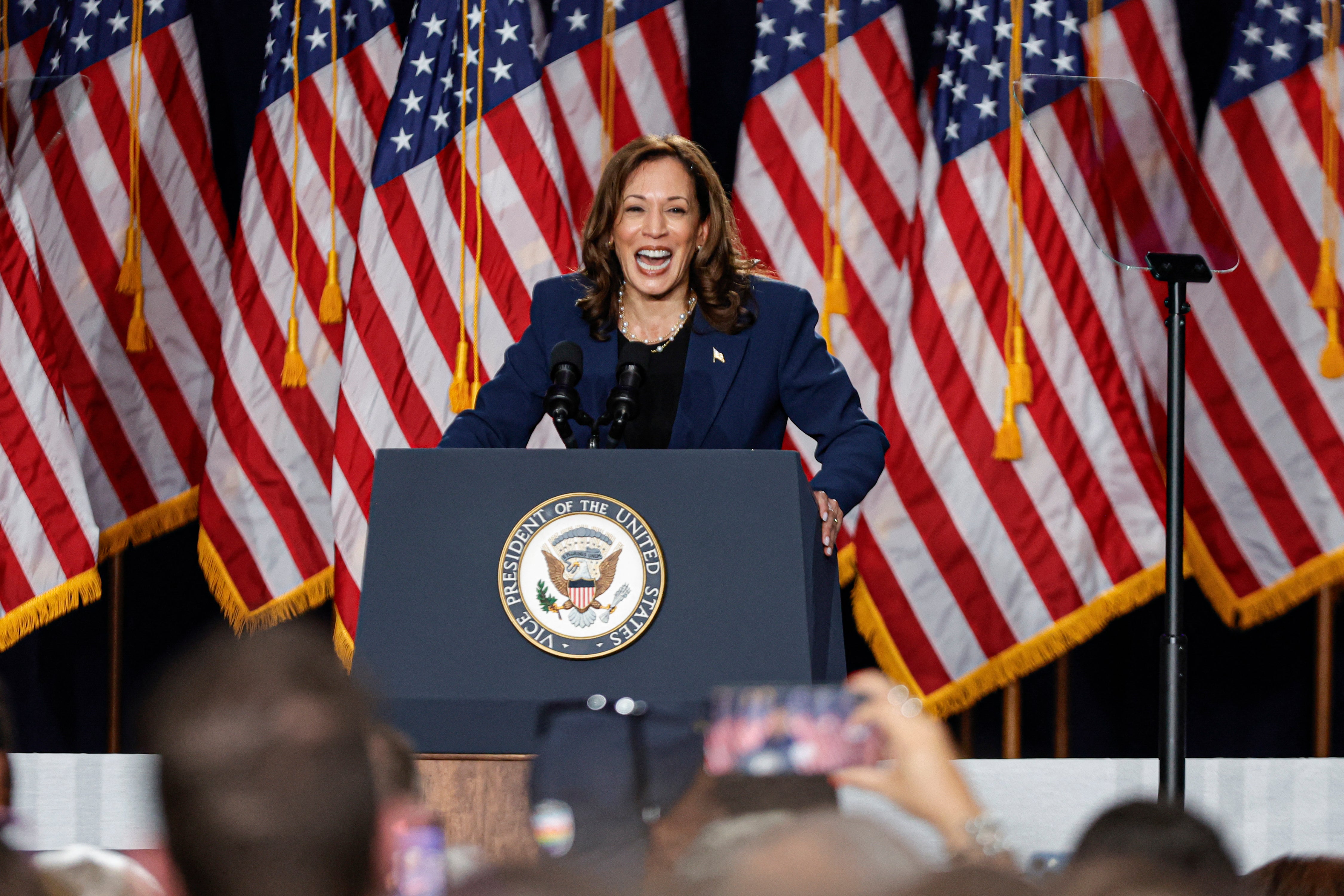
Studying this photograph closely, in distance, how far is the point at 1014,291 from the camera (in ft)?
12.7

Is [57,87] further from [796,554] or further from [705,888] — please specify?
[705,888]

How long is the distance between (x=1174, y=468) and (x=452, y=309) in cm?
217

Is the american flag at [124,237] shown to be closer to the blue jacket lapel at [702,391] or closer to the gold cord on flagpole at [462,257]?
the gold cord on flagpole at [462,257]

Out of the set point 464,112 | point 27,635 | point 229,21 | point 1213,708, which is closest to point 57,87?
point 229,21

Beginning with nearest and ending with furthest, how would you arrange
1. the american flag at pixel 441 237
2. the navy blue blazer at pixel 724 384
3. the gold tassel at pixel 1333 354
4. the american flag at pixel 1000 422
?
the navy blue blazer at pixel 724 384
the gold tassel at pixel 1333 354
the american flag at pixel 1000 422
the american flag at pixel 441 237

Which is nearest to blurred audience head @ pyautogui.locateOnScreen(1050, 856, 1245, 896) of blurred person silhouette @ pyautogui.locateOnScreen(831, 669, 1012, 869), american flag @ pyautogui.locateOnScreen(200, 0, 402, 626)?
blurred person silhouette @ pyautogui.locateOnScreen(831, 669, 1012, 869)

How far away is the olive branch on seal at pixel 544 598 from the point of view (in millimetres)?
1687

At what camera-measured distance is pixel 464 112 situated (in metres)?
3.97

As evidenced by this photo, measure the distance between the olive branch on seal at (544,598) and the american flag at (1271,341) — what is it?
282 cm

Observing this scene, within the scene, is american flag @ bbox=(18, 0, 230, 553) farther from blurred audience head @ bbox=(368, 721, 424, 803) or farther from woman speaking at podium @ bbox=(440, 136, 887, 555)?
blurred audience head @ bbox=(368, 721, 424, 803)

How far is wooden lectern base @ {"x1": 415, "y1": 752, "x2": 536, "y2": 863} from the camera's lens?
58.0 inches

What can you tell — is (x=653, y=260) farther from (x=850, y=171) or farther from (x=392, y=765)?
(x=392, y=765)

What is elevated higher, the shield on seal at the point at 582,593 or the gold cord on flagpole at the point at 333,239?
the gold cord on flagpole at the point at 333,239

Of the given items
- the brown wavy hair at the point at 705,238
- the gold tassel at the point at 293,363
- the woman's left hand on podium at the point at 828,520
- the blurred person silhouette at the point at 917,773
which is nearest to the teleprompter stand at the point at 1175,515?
the brown wavy hair at the point at 705,238
